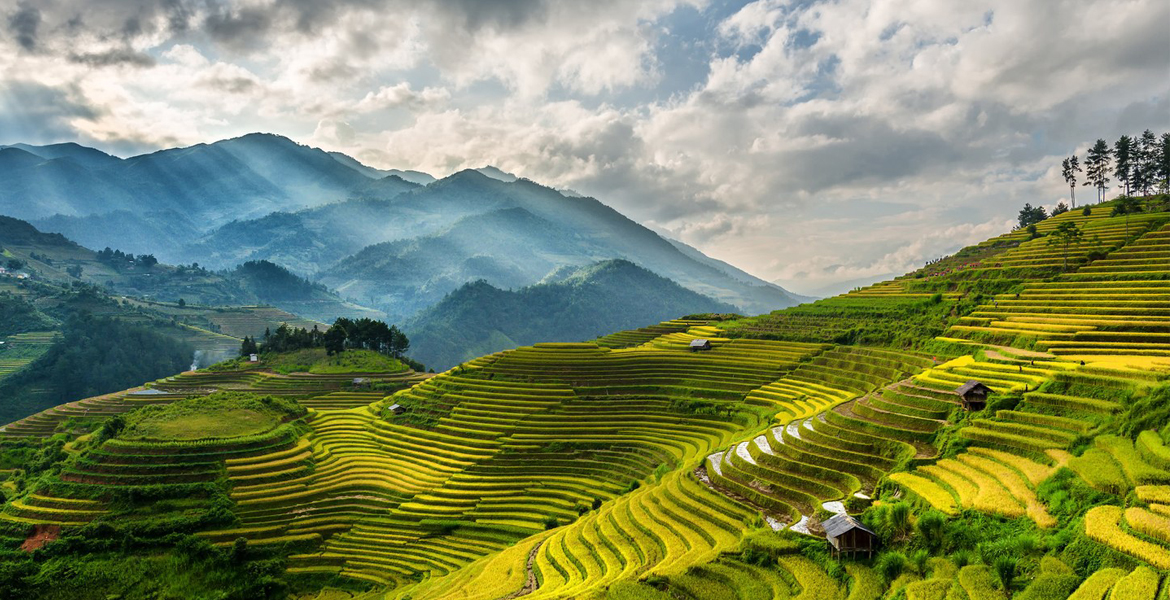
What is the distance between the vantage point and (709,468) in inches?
1182

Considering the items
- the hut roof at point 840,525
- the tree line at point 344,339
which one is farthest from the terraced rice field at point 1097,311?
the tree line at point 344,339

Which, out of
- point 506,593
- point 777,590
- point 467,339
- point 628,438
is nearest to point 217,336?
point 467,339

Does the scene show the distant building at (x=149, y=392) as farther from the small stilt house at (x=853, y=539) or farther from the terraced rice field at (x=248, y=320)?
the terraced rice field at (x=248, y=320)

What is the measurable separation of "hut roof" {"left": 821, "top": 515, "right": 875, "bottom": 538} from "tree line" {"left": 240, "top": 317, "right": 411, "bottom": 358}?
8079 centimetres

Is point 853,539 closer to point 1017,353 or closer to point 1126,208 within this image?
point 1017,353

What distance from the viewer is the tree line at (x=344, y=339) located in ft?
294

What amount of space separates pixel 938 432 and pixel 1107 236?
44.5 meters

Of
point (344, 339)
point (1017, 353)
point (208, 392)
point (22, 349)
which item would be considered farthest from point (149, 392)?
point (1017, 353)

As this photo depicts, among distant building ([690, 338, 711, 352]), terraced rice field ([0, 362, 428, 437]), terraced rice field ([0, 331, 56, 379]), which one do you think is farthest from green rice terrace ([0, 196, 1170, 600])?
terraced rice field ([0, 331, 56, 379])

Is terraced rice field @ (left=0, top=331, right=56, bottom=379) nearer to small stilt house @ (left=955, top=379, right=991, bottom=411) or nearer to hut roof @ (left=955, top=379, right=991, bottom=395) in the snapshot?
hut roof @ (left=955, top=379, right=991, bottom=395)

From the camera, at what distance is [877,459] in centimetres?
2528

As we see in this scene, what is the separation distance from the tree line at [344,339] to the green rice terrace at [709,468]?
25995 mm

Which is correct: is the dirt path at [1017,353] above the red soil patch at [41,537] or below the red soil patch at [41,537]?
above

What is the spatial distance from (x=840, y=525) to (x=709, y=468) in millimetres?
11289
